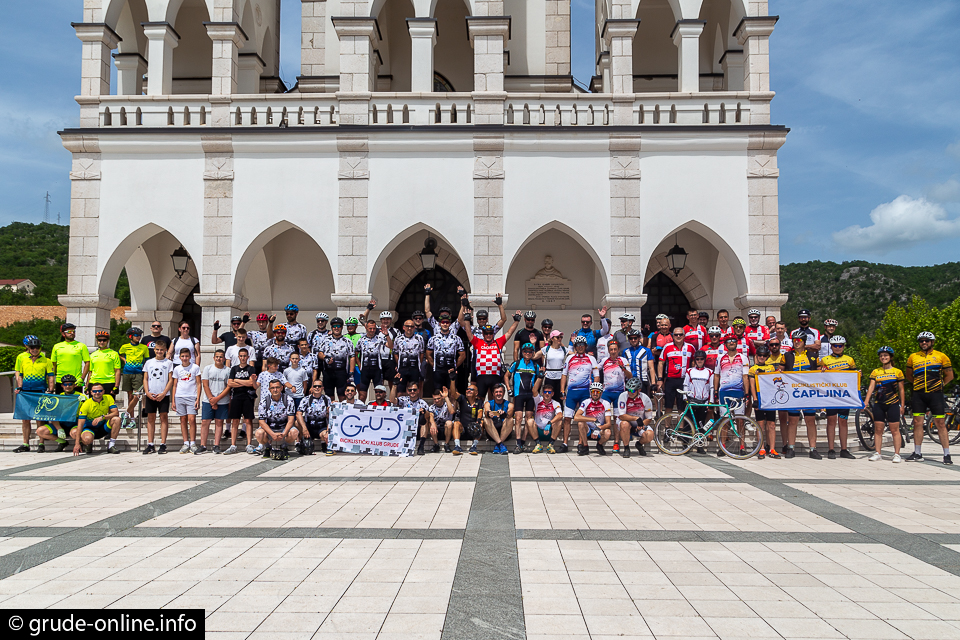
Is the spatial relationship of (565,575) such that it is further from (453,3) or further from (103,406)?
(453,3)

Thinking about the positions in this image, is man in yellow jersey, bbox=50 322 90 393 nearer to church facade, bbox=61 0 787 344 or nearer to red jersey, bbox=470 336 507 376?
church facade, bbox=61 0 787 344

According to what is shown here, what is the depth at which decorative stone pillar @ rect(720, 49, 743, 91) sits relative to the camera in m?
16.1

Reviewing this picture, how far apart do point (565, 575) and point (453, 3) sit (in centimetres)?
1680

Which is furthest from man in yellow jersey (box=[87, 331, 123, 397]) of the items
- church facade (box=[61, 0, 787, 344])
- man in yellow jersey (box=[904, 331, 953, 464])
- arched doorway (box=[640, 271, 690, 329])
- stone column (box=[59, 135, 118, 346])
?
man in yellow jersey (box=[904, 331, 953, 464])

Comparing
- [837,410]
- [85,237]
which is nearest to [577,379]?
[837,410]

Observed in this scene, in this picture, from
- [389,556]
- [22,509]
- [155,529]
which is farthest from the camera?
[22,509]

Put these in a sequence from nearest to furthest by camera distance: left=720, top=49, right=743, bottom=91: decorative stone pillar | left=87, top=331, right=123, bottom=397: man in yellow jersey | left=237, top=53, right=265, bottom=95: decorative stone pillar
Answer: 1. left=87, top=331, right=123, bottom=397: man in yellow jersey
2. left=720, top=49, right=743, bottom=91: decorative stone pillar
3. left=237, top=53, right=265, bottom=95: decorative stone pillar

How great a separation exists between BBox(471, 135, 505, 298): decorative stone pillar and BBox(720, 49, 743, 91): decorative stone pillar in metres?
6.50

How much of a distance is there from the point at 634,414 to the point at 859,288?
71.6 m

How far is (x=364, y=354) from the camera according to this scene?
35.1ft

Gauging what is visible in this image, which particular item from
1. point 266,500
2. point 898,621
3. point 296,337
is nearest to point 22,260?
point 296,337

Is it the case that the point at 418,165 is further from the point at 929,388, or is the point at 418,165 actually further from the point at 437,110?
the point at 929,388

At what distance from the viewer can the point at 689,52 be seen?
14.3 metres

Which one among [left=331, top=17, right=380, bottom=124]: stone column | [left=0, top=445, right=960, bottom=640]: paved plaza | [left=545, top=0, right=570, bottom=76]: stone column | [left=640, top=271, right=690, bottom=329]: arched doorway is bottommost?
[left=0, top=445, right=960, bottom=640]: paved plaza
